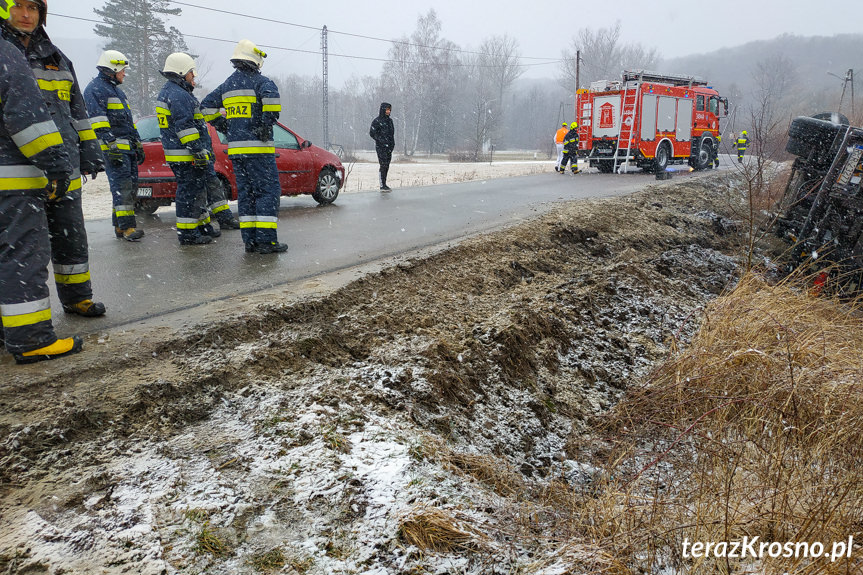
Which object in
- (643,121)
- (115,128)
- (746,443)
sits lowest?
(746,443)

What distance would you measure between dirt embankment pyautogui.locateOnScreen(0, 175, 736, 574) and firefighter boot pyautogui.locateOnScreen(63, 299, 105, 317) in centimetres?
87

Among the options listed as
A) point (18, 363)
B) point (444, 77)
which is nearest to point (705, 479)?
point (18, 363)

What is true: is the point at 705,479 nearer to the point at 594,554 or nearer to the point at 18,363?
the point at 594,554

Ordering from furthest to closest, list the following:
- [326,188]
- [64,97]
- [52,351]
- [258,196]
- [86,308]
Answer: [326,188], [258,196], [86,308], [64,97], [52,351]

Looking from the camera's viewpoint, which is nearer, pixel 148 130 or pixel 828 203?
pixel 828 203

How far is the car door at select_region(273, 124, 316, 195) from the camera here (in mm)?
8992

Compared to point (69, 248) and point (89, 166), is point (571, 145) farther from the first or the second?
point (69, 248)

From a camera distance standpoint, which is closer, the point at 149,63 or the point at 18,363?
the point at 18,363

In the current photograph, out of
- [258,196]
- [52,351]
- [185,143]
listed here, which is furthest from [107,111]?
[52,351]

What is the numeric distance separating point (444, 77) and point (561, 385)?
65.4 m

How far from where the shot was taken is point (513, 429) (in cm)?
339

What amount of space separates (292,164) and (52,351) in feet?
21.7

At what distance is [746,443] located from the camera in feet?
9.98

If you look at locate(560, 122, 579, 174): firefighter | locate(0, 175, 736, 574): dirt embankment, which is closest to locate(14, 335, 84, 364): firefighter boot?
locate(0, 175, 736, 574): dirt embankment
